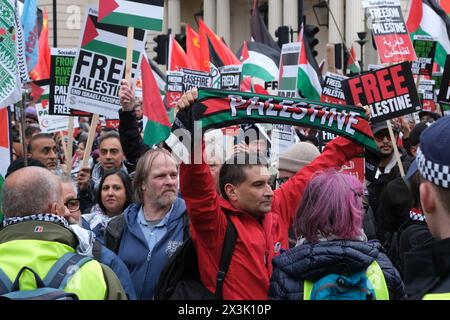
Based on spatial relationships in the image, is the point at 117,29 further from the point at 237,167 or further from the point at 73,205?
the point at 237,167

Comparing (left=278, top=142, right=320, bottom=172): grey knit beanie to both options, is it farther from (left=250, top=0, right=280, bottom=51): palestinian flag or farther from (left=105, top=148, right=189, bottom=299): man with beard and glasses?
(left=250, top=0, right=280, bottom=51): palestinian flag

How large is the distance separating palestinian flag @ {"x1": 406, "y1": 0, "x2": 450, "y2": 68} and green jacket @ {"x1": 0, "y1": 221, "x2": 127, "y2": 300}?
924cm

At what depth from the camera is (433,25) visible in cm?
1174

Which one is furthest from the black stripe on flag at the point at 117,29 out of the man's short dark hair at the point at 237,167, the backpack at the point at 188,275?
the backpack at the point at 188,275

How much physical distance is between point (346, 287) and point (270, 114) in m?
1.57

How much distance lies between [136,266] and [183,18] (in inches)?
2286

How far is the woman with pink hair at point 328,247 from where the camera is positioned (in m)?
3.25

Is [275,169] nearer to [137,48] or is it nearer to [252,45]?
[137,48]

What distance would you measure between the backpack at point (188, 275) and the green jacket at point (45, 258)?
0.67m

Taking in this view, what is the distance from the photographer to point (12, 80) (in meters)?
6.18

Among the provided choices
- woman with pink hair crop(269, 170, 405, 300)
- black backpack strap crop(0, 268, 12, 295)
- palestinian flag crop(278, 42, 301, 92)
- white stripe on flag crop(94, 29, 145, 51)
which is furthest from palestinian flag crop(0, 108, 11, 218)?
palestinian flag crop(278, 42, 301, 92)

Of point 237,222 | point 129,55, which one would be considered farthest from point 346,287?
point 129,55

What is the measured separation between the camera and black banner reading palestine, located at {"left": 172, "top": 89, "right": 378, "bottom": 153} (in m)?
4.36

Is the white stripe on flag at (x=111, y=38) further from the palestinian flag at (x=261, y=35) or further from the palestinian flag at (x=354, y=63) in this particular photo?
the palestinian flag at (x=354, y=63)
